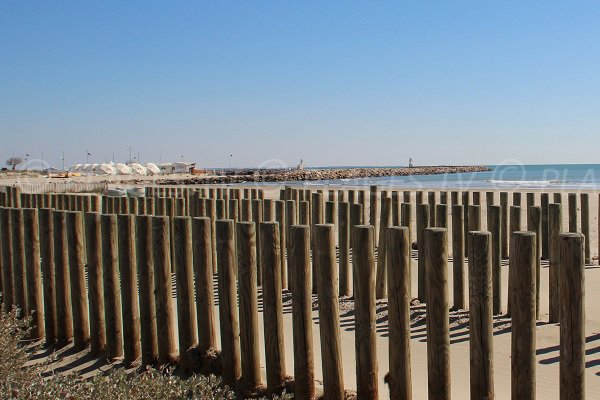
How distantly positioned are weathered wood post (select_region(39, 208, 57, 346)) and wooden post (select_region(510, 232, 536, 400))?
3495mm

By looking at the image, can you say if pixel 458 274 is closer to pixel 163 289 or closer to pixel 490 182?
pixel 163 289

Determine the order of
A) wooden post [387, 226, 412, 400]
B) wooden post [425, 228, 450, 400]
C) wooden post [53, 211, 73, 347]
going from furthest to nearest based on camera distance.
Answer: wooden post [53, 211, 73, 347]
wooden post [387, 226, 412, 400]
wooden post [425, 228, 450, 400]

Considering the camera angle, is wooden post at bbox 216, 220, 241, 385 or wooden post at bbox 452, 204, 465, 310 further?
wooden post at bbox 452, 204, 465, 310

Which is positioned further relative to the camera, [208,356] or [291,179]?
[291,179]

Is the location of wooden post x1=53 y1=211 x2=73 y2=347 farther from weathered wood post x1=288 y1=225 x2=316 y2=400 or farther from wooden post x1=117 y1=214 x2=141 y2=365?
weathered wood post x1=288 y1=225 x2=316 y2=400

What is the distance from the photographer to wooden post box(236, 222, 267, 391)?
140 inches

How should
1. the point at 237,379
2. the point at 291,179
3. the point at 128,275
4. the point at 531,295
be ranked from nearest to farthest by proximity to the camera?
1. the point at 531,295
2. the point at 237,379
3. the point at 128,275
4. the point at 291,179

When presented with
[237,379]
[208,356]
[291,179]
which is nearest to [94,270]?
[208,356]

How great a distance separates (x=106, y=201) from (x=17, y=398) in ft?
20.2

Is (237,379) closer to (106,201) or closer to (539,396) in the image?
(539,396)

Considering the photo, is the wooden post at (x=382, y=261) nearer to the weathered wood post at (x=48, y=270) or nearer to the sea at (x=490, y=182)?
the weathered wood post at (x=48, y=270)

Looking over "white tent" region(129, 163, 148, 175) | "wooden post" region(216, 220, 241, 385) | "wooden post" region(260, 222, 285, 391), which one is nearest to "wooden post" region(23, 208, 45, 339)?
"wooden post" region(216, 220, 241, 385)

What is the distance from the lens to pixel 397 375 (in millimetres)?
3131

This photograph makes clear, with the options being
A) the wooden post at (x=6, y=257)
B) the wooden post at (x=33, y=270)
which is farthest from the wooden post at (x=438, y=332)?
the wooden post at (x=6, y=257)
